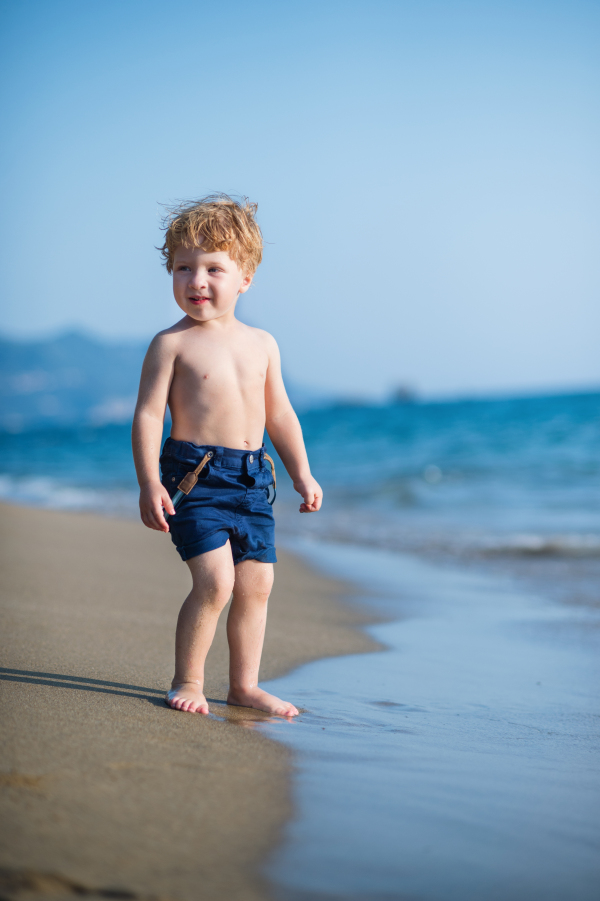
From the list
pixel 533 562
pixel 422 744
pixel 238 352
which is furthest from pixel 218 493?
pixel 533 562

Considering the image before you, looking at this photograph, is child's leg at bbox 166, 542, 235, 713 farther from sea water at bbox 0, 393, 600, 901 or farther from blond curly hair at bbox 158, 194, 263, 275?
blond curly hair at bbox 158, 194, 263, 275

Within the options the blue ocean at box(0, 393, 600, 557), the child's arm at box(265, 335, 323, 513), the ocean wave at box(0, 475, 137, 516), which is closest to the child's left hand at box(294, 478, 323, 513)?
the child's arm at box(265, 335, 323, 513)

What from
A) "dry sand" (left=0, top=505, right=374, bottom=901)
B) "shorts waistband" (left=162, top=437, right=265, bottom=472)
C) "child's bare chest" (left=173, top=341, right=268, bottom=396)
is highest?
"child's bare chest" (left=173, top=341, right=268, bottom=396)

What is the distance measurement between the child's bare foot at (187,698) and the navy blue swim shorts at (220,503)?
0.34 m

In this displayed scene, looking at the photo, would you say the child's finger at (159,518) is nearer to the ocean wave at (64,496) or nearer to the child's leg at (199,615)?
the child's leg at (199,615)

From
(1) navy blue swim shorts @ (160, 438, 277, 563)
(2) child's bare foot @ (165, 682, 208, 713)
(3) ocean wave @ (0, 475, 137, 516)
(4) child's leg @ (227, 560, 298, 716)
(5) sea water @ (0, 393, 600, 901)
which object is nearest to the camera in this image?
(5) sea water @ (0, 393, 600, 901)

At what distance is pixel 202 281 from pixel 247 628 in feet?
3.17

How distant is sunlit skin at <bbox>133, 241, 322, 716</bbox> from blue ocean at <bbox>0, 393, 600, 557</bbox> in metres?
4.70

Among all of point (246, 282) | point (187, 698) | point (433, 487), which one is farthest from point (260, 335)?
point (433, 487)

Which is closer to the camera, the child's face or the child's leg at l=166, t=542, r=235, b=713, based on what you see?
the child's leg at l=166, t=542, r=235, b=713

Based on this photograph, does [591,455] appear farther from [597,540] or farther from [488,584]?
[488,584]

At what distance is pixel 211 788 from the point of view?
1377 mm

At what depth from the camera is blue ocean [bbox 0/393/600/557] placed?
25.3 feet

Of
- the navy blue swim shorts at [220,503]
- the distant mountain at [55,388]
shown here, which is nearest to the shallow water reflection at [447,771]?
the navy blue swim shorts at [220,503]
